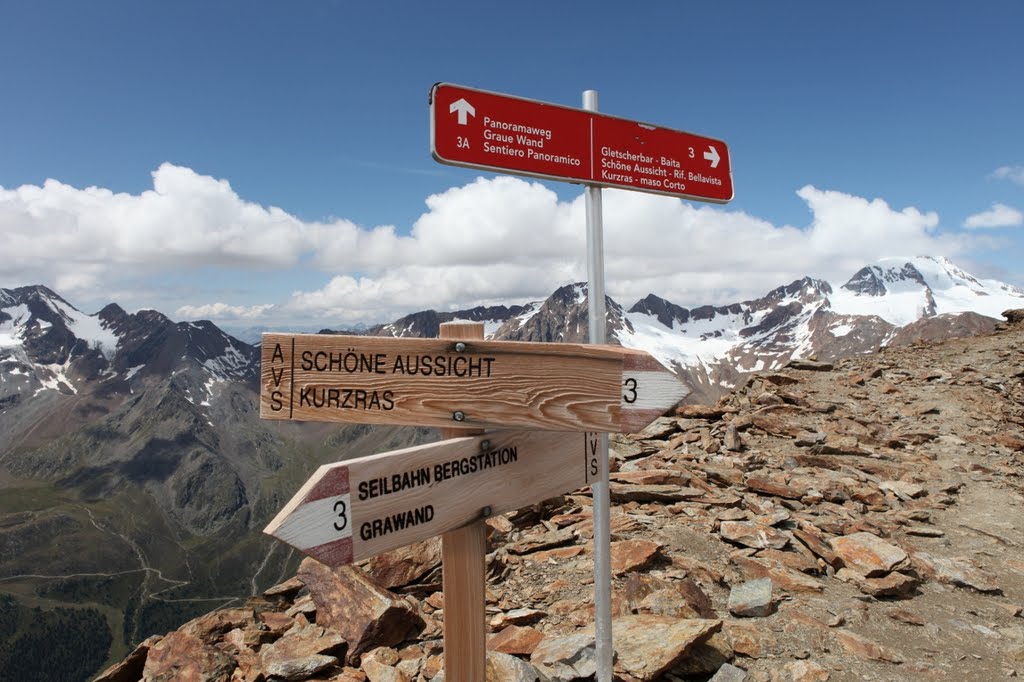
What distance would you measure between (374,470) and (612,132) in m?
3.30

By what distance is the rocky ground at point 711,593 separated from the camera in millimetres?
5973

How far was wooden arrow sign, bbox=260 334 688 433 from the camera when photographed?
3199mm

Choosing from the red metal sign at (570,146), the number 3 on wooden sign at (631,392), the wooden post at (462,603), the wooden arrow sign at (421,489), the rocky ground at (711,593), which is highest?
→ the red metal sign at (570,146)

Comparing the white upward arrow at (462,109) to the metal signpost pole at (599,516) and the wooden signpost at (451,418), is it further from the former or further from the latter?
the wooden signpost at (451,418)

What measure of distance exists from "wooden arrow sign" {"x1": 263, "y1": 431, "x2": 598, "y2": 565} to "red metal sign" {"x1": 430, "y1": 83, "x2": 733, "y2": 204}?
6.78ft

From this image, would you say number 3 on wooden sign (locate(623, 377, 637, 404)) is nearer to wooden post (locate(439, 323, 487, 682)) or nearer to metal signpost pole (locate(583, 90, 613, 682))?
wooden post (locate(439, 323, 487, 682))

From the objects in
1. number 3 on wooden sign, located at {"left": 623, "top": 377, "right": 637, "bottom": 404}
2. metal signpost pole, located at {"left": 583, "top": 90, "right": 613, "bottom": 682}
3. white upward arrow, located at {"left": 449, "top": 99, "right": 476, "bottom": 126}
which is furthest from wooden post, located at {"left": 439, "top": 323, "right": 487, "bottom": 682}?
white upward arrow, located at {"left": 449, "top": 99, "right": 476, "bottom": 126}

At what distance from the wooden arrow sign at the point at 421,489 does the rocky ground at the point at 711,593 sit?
8.32 ft

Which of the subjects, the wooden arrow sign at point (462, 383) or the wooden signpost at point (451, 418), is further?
the wooden arrow sign at point (462, 383)

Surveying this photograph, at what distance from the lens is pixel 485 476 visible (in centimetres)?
357

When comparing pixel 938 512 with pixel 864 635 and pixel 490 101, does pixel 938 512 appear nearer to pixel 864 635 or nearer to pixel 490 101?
pixel 864 635

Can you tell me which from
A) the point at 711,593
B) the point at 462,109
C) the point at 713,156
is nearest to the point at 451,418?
the point at 462,109

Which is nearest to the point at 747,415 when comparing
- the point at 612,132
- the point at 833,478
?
the point at 833,478

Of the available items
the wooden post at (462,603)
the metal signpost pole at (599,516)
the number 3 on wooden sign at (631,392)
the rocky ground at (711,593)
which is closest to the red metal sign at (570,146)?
the metal signpost pole at (599,516)
